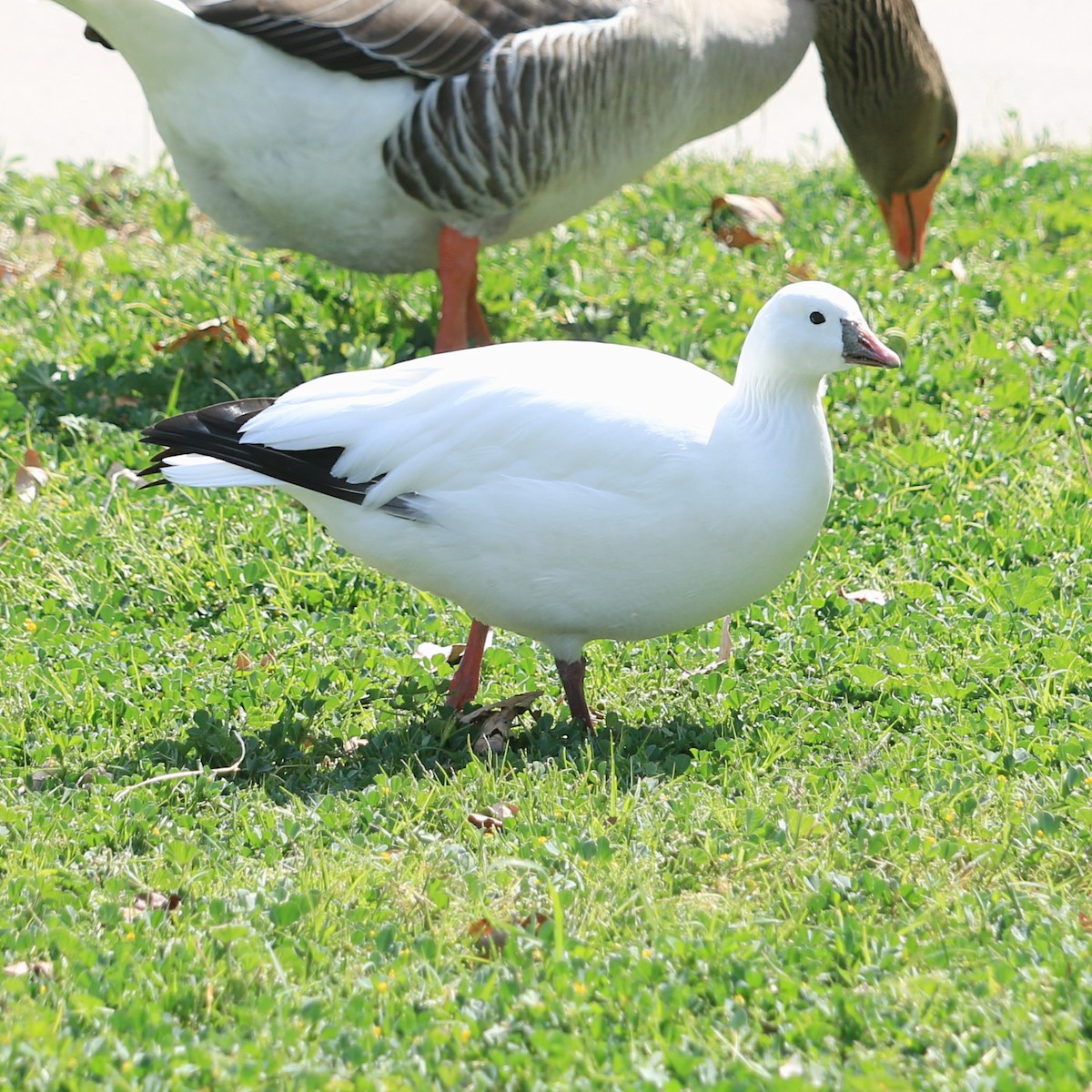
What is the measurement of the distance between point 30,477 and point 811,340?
251cm

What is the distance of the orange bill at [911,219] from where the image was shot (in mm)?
5934

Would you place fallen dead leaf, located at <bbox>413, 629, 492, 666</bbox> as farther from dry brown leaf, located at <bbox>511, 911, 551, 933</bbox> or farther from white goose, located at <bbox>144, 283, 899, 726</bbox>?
dry brown leaf, located at <bbox>511, 911, 551, 933</bbox>

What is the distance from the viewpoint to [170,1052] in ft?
7.51

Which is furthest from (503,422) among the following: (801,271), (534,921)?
(801,271)

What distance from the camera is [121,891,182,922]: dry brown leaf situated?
2699 millimetres

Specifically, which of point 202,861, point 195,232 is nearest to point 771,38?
point 195,232

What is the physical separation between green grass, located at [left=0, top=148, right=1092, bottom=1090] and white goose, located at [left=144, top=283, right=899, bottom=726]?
340 millimetres

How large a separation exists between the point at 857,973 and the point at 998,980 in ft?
0.72

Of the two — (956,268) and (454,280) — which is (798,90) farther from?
(454,280)

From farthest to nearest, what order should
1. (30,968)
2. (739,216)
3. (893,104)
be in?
(739,216) < (893,104) < (30,968)

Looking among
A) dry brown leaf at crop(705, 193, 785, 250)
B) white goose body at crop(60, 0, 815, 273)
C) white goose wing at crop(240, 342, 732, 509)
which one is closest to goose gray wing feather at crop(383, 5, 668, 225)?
white goose body at crop(60, 0, 815, 273)

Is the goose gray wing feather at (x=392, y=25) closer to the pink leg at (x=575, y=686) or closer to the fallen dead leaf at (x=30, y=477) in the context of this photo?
the fallen dead leaf at (x=30, y=477)

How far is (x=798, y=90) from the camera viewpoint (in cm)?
915

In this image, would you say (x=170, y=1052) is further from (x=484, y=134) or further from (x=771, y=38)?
(x=771, y=38)
